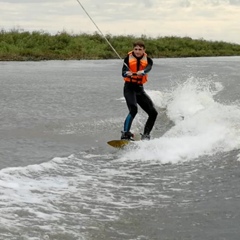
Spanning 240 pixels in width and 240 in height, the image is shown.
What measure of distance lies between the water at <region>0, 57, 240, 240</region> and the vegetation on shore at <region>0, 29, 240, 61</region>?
29014 millimetres

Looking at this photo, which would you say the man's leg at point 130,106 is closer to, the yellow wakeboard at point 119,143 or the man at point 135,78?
the man at point 135,78

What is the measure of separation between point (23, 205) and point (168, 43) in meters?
→ 55.0

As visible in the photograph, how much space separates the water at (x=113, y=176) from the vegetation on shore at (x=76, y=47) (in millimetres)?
29014

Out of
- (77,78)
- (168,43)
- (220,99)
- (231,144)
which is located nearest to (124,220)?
(231,144)

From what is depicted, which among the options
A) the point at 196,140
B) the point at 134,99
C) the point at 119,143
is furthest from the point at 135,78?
the point at 196,140

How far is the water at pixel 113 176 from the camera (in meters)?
5.95

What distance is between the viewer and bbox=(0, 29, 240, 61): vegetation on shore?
4509 centimetres

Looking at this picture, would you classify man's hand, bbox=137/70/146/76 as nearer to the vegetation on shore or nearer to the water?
the water

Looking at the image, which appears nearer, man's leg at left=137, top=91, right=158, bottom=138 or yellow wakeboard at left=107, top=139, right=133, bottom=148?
yellow wakeboard at left=107, top=139, right=133, bottom=148

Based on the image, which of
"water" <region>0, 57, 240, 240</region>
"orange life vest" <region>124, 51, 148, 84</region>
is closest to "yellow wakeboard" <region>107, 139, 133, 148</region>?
"water" <region>0, 57, 240, 240</region>

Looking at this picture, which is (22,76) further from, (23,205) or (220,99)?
(23,205)

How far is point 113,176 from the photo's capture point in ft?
27.2

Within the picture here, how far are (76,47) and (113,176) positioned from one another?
4281 cm

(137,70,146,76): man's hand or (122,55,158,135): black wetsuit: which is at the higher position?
(137,70,146,76): man's hand
